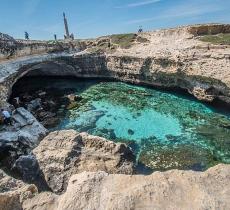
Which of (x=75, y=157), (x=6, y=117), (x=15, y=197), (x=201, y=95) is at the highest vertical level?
(x=15, y=197)

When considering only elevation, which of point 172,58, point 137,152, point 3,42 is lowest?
point 137,152

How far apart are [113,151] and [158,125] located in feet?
34.4

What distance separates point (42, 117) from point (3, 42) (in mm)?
17696

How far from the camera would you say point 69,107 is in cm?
3322

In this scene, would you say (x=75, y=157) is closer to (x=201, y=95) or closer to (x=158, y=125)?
(x=158, y=125)

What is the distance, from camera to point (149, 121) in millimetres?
27641

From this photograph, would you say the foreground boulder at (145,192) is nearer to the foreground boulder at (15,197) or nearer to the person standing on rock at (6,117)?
the foreground boulder at (15,197)

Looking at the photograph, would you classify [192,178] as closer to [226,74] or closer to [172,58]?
[226,74]

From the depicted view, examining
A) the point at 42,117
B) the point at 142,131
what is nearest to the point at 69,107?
the point at 42,117

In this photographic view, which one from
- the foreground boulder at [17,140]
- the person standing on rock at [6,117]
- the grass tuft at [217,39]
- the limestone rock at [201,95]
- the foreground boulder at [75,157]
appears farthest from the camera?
the grass tuft at [217,39]

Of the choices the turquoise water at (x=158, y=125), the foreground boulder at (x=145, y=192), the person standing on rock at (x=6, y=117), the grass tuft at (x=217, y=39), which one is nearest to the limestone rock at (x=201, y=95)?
the turquoise water at (x=158, y=125)

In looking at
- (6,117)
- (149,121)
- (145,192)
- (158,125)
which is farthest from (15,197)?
(149,121)

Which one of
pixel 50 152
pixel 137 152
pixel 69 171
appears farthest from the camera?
pixel 137 152

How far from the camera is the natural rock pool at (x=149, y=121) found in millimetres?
21078
